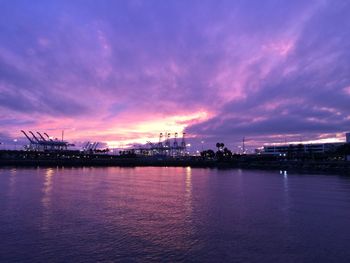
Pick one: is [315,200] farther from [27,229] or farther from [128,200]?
[27,229]

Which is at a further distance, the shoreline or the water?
the shoreline

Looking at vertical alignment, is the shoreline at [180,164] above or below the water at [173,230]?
above

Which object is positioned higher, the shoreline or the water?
the shoreline

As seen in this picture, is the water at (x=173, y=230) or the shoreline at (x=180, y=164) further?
the shoreline at (x=180, y=164)

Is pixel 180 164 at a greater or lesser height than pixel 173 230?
greater

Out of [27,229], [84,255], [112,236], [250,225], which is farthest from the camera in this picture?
[250,225]

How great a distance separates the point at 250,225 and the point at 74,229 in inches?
466

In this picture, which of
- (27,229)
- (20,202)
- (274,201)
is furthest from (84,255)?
(274,201)

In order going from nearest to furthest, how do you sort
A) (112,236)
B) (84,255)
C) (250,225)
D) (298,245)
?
(84,255), (298,245), (112,236), (250,225)

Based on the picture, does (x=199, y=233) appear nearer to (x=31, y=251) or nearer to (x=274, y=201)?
(x=31, y=251)

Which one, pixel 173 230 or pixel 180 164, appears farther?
pixel 180 164

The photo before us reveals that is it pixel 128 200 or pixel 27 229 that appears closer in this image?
pixel 27 229

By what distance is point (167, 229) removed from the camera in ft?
77.0

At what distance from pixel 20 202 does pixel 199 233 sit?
68.0 feet
